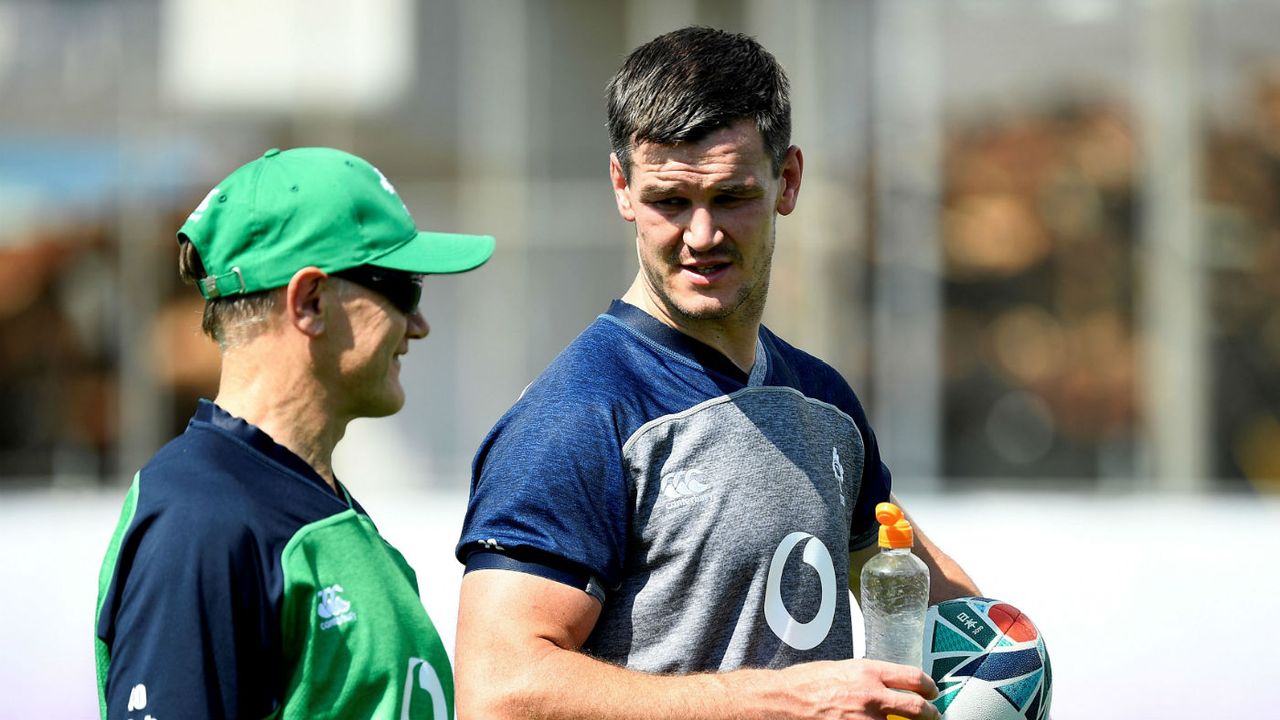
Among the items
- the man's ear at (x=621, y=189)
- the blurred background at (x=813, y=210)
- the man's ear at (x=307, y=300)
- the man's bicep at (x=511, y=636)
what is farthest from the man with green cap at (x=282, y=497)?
the blurred background at (x=813, y=210)

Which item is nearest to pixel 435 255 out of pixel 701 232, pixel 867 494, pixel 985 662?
pixel 701 232

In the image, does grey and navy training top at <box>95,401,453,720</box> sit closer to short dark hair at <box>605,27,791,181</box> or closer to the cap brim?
the cap brim

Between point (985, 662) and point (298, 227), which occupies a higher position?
point (298, 227)

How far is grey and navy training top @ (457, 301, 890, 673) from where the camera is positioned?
251 centimetres

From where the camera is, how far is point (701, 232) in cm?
269

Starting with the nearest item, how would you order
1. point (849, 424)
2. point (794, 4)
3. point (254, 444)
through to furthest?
point (254, 444) < point (849, 424) < point (794, 4)

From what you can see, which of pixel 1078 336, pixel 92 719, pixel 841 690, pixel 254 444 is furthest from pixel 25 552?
pixel 1078 336

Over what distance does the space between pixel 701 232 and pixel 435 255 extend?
47 centimetres

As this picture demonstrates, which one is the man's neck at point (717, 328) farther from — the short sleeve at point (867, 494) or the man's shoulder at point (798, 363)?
the short sleeve at point (867, 494)

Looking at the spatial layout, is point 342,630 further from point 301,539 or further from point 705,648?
point 705,648

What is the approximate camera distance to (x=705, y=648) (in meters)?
2.62

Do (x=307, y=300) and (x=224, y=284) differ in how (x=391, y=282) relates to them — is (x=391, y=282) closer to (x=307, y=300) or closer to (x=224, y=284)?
(x=307, y=300)

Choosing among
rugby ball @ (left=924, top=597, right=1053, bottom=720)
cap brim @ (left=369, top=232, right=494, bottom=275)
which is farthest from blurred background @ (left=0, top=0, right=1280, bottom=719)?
cap brim @ (left=369, top=232, right=494, bottom=275)

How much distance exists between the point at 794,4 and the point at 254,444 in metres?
10.4
